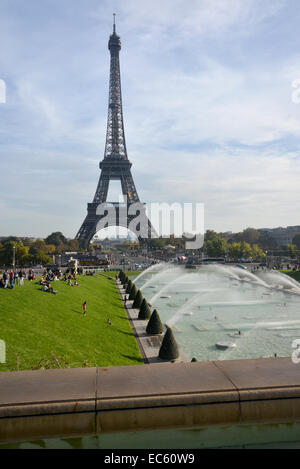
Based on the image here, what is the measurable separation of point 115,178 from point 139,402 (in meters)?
132

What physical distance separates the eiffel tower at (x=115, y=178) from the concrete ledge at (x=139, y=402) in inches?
4693

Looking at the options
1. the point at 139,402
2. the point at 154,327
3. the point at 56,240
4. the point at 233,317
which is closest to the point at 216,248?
the point at 233,317

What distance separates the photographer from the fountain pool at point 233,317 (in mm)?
23688

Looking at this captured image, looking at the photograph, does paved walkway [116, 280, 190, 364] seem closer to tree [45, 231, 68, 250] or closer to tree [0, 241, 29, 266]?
tree [0, 241, 29, 266]

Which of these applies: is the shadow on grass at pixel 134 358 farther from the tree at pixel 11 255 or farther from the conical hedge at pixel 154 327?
the tree at pixel 11 255

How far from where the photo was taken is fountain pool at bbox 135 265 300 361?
23688mm

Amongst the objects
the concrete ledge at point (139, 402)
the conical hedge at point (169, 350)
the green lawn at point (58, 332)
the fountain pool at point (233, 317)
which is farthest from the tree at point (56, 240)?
the concrete ledge at point (139, 402)

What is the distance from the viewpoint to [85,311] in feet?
95.7

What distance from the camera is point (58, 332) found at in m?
22.2

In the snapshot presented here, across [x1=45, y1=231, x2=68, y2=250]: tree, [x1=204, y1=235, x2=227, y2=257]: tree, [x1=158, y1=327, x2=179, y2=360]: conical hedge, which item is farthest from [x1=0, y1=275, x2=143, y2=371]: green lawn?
[x1=45, y1=231, x2=68, y2=250]: tree

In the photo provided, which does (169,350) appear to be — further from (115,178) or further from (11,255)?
(115,178)

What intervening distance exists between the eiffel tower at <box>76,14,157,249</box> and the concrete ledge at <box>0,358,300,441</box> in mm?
119205
